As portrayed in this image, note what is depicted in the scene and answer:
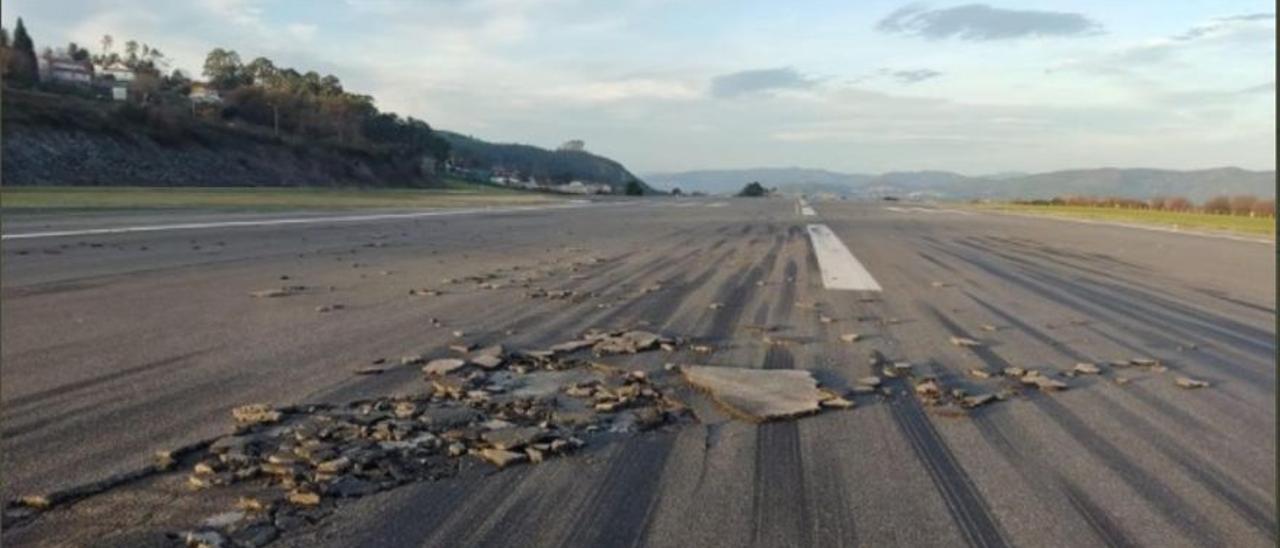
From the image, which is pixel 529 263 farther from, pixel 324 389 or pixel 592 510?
pixel 592 510

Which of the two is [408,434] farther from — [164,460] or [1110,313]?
[1110,313]

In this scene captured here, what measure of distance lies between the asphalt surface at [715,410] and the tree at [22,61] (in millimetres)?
71713

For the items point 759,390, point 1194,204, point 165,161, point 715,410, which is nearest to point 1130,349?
point 759,390

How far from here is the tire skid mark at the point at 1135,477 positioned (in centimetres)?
249

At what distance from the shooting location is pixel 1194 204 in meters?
52.3

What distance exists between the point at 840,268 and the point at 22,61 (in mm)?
81789

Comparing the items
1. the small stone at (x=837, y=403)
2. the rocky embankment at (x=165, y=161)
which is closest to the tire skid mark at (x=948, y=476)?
the small stone at (x=837, y=403)

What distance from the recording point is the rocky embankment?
4344 centimetres

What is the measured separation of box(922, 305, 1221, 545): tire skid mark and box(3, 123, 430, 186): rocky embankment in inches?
1758

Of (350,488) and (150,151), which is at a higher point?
(150,151)

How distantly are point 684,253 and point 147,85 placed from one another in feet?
279

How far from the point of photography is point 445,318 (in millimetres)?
5809

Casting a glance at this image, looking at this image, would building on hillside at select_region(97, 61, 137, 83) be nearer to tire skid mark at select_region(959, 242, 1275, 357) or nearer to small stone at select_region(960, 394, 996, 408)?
tire skid mark at select_region(959, 242, 1275, 357)

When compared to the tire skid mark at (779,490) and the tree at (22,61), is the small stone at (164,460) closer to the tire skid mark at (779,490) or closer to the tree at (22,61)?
the tire skid mark at (779,490)
